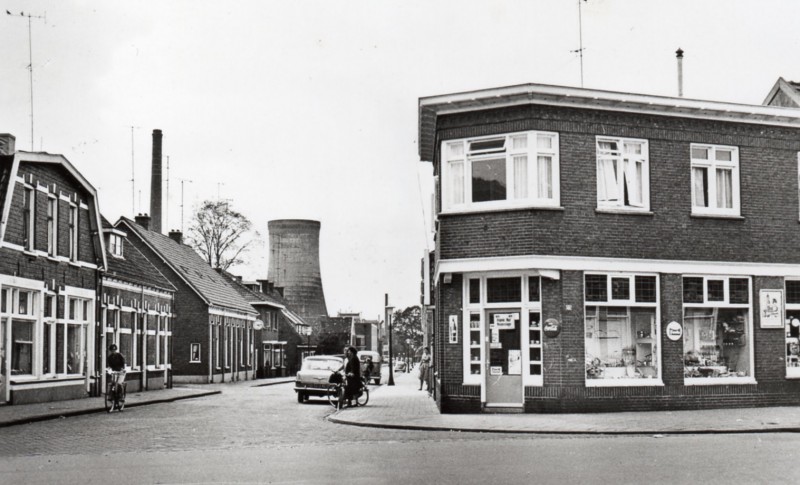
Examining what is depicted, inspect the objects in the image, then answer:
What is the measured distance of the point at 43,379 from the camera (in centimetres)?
2884

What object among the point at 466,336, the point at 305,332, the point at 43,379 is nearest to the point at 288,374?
the point at 305,332

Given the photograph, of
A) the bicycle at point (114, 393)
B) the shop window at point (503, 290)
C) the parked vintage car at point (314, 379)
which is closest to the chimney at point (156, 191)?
the parked vintage car at point (314, 379)

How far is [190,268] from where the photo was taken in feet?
179

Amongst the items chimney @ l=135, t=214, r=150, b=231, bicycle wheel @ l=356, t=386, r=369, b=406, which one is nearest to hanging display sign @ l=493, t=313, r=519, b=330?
bicycle wheel @ l=356, t=386, r=369, b=406

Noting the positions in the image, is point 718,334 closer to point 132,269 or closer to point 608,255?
point 608,255

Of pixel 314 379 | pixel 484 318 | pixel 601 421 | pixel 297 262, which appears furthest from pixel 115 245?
pixel 297 262

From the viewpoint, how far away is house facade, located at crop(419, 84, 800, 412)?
22.0m

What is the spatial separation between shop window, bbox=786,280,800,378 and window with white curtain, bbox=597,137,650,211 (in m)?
4.56

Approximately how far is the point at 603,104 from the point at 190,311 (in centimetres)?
3472

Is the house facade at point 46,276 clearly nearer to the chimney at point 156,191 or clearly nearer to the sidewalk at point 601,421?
the sidewalk at point 601,421

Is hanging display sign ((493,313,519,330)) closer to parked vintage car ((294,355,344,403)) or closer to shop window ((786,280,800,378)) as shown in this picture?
shop window ((786,280,800,378))

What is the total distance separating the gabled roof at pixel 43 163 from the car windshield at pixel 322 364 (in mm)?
8234

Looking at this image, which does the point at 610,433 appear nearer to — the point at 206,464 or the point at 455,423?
the point at 455,423

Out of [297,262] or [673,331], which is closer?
[673,331]
